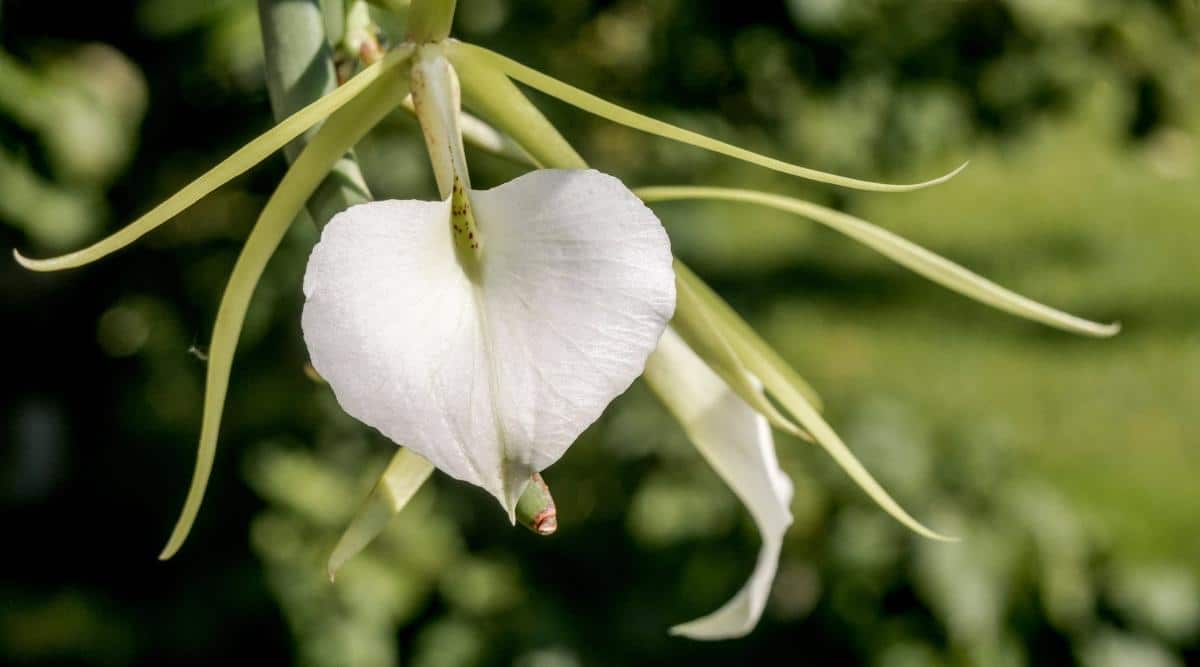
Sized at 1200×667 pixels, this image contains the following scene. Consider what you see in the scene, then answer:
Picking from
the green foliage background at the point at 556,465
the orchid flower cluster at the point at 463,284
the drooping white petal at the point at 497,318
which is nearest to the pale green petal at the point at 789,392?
the orchid flower cluster at the point at 463,284

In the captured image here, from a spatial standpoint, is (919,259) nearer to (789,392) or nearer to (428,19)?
(789,392)

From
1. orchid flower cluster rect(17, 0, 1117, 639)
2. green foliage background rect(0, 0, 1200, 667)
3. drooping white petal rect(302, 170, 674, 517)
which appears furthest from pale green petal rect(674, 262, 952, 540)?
green foliage background rect(0, 0, 1200, 667)

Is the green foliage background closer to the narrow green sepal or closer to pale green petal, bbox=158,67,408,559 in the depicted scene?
pale green petal, bbox=158,67,408,559

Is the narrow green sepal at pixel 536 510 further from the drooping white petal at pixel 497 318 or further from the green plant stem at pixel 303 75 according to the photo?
the green plant stem at pixel 303 75

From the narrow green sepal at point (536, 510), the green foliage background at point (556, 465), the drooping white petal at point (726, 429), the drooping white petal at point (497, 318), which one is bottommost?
the green foliage background at point (556, 465)

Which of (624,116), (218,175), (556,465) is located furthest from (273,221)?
(556,465)

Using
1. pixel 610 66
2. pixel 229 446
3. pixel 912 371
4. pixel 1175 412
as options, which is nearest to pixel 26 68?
pixel 229 446

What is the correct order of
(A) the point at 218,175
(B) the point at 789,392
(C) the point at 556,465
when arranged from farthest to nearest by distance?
(C) the point at 556,465, (B) the point at 789,392, (A) the point at 218,175
